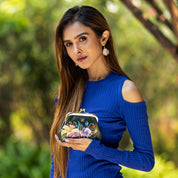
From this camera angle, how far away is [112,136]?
5.33 ft

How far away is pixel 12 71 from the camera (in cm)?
738

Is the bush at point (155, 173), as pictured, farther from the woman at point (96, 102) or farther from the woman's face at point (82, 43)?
the woman's face at point (82, 43)

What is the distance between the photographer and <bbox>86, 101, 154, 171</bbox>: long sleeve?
1521mm

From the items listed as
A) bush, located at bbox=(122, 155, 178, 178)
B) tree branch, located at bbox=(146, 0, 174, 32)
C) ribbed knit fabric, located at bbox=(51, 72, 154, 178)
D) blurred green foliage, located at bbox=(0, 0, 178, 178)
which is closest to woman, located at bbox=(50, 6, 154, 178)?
ribbed knit fabric, located at bbox=(51, 72, 154, 178)

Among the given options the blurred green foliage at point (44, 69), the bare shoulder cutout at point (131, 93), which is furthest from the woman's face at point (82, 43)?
the blurred green foliage at point (44, 69)

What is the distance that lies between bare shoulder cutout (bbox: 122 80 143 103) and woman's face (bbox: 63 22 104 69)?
0.30 metres

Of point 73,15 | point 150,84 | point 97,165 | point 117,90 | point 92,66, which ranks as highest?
point 73,15

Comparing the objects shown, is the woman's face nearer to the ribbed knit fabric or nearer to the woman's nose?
the woman's nose

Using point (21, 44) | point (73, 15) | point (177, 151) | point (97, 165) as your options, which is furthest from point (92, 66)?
point (177, 151)

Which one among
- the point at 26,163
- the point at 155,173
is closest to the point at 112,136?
the point at 155,173

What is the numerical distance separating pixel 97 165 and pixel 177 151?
25.0 feet

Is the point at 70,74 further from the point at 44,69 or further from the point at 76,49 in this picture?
the point at 44,69

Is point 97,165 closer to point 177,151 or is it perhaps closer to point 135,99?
point 135,99

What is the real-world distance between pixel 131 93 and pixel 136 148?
285 millimetres
